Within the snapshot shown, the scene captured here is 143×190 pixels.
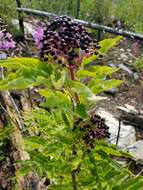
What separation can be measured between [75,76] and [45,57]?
0.59ft

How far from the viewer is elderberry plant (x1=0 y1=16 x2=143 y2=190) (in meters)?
2.41

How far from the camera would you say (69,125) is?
9.29 ft

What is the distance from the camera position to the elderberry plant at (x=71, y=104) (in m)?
2.41

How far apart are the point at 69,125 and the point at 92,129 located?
0.13 meters

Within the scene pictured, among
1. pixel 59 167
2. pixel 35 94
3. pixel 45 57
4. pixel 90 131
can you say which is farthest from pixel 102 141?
pixel 35 94

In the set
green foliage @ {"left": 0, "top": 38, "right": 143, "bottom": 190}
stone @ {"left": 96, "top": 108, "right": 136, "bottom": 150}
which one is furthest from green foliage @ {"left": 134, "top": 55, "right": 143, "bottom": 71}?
green foliage @ {"left": 0, "top": 38, "right": 143, "bottom": 190}

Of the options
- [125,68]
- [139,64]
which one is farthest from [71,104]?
[139,64]

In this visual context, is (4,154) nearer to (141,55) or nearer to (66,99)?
(66,99)

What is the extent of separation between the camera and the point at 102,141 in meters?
2.87

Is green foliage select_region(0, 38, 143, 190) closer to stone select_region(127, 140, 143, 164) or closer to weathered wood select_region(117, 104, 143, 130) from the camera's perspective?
stone select_region(127, 140, 143, 164)

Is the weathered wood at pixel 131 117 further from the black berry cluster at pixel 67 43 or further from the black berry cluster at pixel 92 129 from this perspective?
the black berry cluster at pixel 67 43

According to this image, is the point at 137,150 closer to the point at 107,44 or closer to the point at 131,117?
the point at 131,117

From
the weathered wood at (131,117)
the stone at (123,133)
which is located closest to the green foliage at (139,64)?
the weathered wood at (131,117)

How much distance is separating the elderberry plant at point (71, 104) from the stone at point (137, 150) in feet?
13.4
